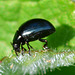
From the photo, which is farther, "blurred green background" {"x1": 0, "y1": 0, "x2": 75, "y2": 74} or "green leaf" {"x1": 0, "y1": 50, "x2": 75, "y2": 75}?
"blurred green background" {"x1": 0, "y1": 0, "x2": 75, "y2": 74}

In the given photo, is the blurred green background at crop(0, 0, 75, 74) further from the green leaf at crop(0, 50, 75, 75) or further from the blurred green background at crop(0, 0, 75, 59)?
the green leaf at crop(0, 50, 75, 75)

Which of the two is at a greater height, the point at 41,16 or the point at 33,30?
the point at 41,16

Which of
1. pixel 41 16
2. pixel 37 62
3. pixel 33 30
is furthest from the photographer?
pixel 41 16

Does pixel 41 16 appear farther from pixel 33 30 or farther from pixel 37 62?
pixel 37 62

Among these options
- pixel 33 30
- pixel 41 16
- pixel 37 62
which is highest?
pixel 41 16

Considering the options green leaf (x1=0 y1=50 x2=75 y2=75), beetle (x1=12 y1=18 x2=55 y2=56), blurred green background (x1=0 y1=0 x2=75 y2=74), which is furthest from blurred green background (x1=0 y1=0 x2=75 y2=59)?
green leaf (x1=0 y1=50 x2=75 y2=75)

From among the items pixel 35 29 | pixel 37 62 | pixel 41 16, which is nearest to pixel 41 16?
pixel 41 16

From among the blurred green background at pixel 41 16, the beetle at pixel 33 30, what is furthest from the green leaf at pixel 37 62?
the blurred green background at pixel 41 16

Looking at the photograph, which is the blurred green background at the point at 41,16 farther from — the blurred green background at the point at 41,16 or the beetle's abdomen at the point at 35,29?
the beetle's abdomen at the point at 35,29

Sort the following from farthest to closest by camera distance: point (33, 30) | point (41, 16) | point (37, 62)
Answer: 1. point (41, 16)
2. point (33, 30)
3. point (37, 62)

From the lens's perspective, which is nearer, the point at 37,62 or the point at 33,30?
the point at 37,62
